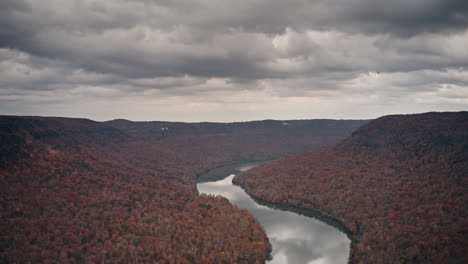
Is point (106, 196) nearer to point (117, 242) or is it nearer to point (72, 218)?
point (72, 218)

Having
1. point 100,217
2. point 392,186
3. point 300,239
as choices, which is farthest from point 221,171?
point 100,217

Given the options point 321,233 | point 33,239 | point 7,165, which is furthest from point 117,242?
point 321,233

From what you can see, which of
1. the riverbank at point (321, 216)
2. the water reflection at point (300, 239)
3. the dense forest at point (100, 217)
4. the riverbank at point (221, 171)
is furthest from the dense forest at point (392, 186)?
the dense forest at point (100, 217)

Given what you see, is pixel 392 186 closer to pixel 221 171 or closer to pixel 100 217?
pixel 100 217

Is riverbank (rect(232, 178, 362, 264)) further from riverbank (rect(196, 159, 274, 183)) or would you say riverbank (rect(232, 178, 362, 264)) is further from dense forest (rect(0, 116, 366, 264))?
riverbank (rect(196, 159, 274, 183))

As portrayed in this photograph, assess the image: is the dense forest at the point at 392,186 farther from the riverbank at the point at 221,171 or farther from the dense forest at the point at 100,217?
the dense forest at the point at 100,217
